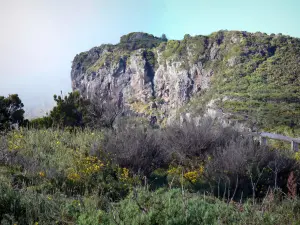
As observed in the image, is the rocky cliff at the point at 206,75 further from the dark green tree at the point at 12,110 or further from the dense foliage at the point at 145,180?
the dense foliage at the point at 145,180

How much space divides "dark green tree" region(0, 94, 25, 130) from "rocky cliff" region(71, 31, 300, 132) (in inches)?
161

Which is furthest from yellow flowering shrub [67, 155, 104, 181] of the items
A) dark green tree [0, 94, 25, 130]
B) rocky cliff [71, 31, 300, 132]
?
rocky cliff [71, 31, 300, 132]

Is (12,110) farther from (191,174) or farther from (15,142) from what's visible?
(191,174)

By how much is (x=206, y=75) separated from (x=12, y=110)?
49.2m

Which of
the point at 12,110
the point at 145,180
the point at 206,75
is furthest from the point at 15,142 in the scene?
the point at 206,75

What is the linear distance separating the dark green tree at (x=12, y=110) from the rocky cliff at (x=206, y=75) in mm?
4093

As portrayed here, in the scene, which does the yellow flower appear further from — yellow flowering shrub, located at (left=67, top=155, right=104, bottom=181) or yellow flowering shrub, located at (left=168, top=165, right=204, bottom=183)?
yellow flowering shrub, located at (left=67, top=155, right=104, bottom=181)

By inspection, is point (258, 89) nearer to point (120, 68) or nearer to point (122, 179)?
point (122, 179)


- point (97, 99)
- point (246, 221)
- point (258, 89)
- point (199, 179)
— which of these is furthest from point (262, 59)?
point (246, 221)

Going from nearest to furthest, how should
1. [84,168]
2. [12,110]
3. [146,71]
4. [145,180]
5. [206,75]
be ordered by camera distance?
[145,180], [84,168], [12,110], [206,75], [146,71]

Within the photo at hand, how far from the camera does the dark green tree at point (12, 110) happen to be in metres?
15.6

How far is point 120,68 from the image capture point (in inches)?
3223

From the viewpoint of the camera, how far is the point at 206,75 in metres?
61.1

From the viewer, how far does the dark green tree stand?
51.1 feet
